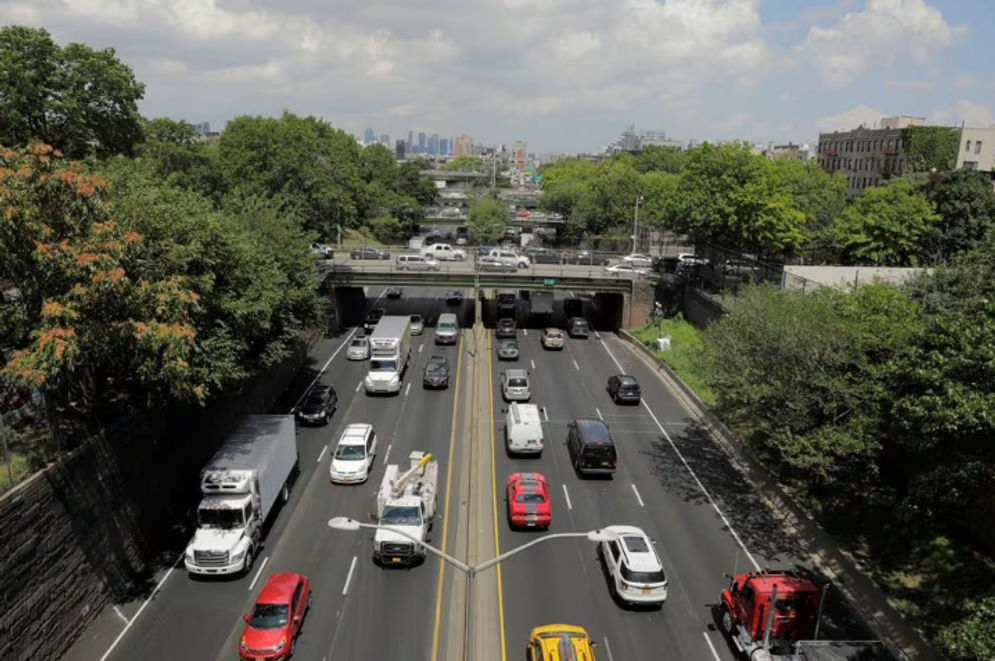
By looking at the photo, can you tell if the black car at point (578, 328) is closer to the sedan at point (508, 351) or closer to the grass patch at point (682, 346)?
the grass patch at point (682, 346)

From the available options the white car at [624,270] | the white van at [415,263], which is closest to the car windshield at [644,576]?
the white car at [624,270]

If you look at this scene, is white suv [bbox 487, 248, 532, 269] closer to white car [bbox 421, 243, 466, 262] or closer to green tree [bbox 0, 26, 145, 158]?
white car [bbox 421, 243, 466, 262]

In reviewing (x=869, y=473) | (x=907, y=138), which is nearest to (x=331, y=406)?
(x=869, y=473)

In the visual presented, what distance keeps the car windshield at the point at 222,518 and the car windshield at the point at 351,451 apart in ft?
24.5

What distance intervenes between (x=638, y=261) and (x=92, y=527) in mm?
55675

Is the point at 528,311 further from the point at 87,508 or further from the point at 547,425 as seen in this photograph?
the point at 87,508

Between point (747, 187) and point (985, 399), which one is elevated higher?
→ point (747, 187)

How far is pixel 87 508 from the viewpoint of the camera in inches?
898

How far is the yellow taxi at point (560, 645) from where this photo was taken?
1823cm

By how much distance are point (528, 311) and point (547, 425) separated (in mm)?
29341

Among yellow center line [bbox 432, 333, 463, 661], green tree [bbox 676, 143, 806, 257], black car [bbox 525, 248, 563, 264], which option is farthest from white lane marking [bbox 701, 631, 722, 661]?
black car [bbox 525, 248, 563, 264]

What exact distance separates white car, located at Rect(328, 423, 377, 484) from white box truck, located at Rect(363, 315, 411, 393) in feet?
30.6

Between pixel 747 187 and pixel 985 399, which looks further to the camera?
pixel 747 187

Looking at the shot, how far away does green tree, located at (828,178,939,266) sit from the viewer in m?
52.4
